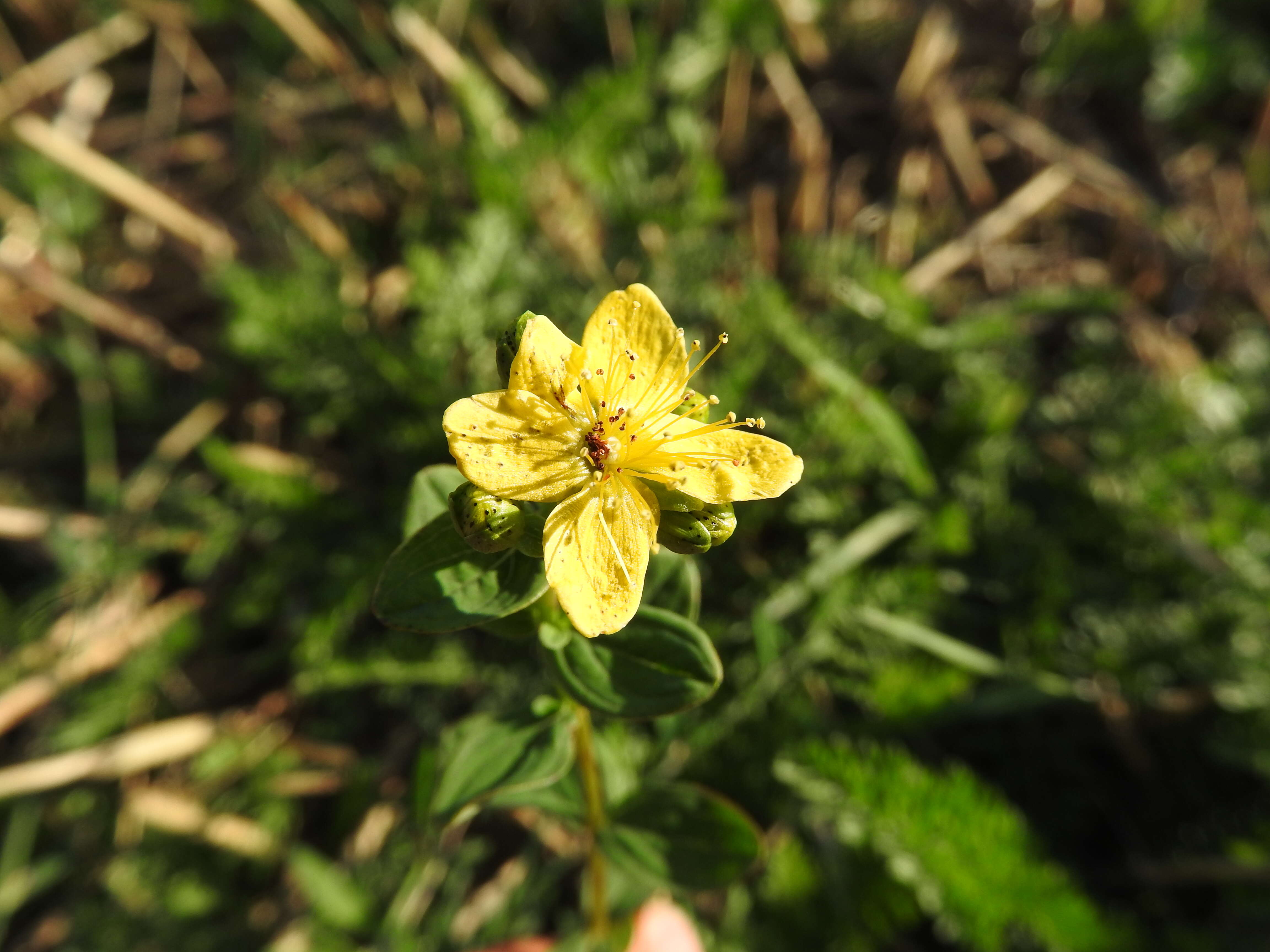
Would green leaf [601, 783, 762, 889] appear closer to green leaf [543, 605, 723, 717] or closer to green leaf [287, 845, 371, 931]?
green leaf [543, 605, 723, 717]

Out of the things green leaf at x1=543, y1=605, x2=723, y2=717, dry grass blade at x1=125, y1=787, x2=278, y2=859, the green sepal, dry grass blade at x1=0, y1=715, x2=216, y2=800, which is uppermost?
the green sepal

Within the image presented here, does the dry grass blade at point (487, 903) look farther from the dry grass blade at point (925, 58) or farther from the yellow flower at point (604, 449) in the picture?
the dry grass blade at point (925, 58)

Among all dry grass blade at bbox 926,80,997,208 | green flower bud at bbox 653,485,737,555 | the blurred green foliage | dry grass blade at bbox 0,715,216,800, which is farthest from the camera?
dry grass blade at bbox 926,80,997,208

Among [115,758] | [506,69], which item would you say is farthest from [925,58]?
[115,758]

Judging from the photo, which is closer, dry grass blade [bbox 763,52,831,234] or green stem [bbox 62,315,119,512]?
green stem [bbox 62,315,119,512]

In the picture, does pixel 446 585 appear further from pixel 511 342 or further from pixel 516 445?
pixel 511 342

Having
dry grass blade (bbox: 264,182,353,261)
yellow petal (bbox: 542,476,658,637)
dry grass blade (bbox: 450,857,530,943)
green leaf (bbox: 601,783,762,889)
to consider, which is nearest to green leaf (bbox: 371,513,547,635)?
yellow petal (bbox: 542,476,658,637)

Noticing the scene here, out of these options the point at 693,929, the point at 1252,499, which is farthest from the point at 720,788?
the point at 1252,499
